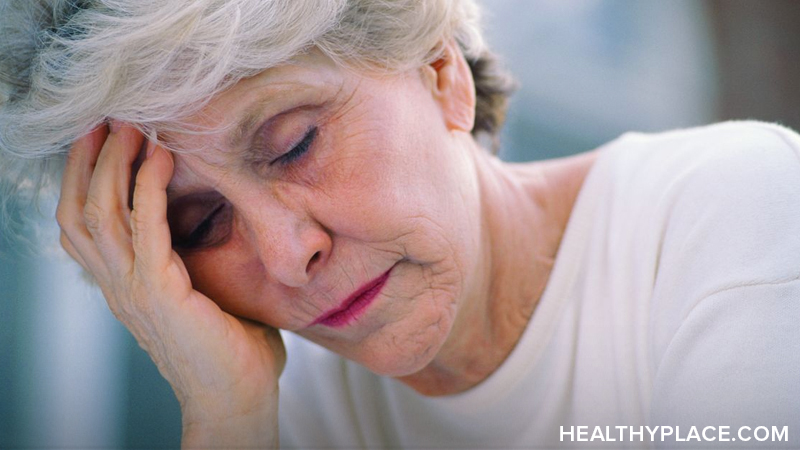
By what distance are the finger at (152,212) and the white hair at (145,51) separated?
6cm

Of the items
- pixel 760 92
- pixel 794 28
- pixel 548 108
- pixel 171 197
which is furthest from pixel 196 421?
pixel 794 28

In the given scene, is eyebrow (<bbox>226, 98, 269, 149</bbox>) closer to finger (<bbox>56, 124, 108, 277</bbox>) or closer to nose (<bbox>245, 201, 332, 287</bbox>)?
nose (<bbox>245, 201, 332, 287</bbox>)

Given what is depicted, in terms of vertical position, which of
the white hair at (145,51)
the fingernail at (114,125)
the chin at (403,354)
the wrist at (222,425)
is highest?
the white hair at (145,51)

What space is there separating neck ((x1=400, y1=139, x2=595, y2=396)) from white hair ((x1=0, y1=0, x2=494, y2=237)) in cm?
41

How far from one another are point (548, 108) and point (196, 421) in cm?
273

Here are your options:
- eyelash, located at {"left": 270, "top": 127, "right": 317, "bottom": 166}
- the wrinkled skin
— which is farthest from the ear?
eyelash, located at {"left": 270, "top": 127, "right": 317, "bottom": 166}

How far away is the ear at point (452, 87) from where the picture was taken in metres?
1.24

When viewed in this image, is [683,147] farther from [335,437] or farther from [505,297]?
[335,437]

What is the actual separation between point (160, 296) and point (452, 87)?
0.63 metres

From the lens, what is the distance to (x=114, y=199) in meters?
1.18

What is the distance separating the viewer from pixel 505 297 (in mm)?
1421

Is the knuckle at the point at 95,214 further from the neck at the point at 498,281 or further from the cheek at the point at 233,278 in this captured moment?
the neck at the point at 498,281

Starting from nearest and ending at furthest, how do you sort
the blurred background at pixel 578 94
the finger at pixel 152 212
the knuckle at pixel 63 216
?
1. the finger at pixel 152 212
2. the knuckle at pixel 63 216
3. the blurred background at pixel 578 94

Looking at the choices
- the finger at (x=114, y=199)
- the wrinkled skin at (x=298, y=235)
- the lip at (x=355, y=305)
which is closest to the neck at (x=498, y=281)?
the wrinkled skin at (x=298, y=235)
